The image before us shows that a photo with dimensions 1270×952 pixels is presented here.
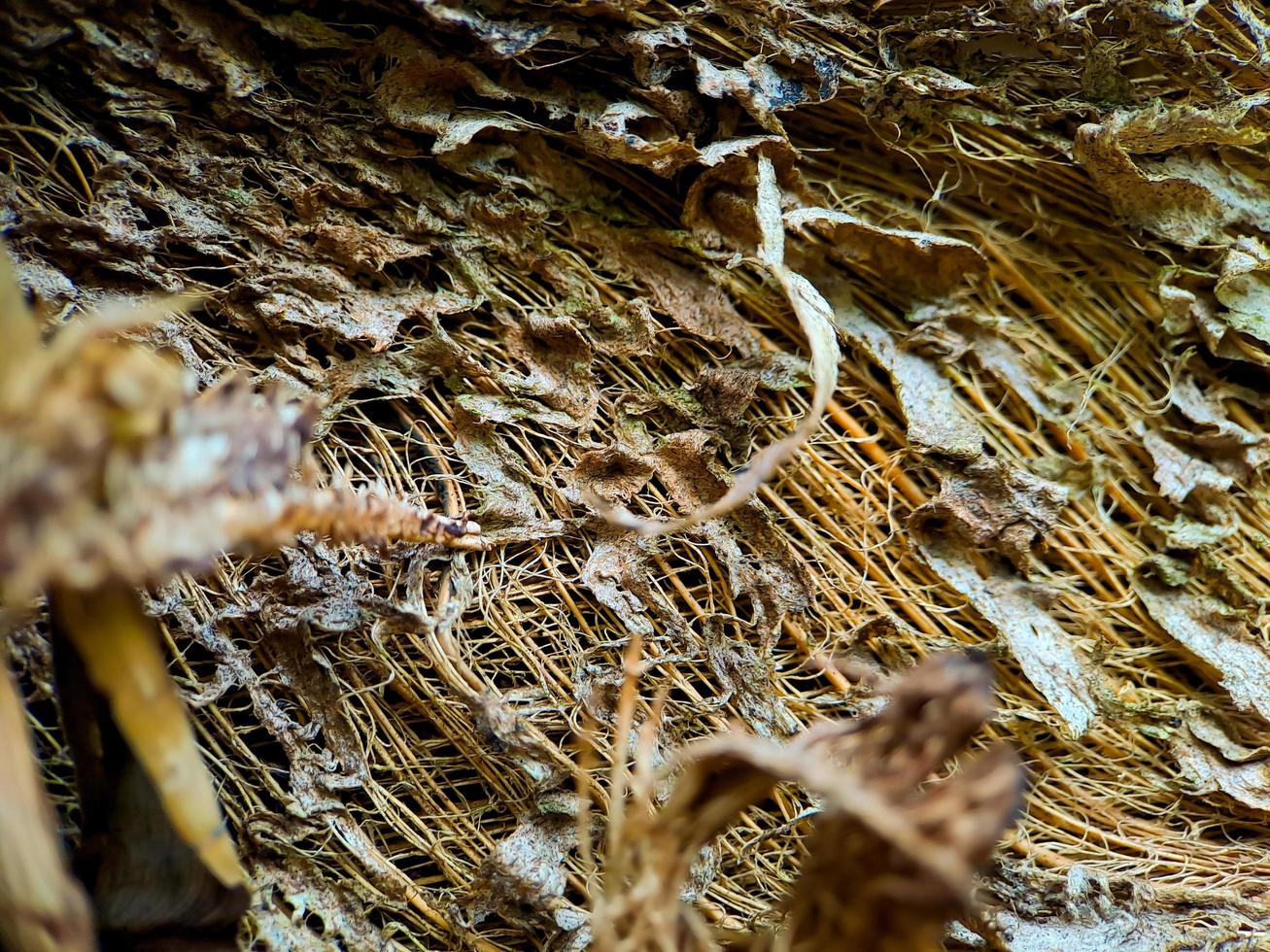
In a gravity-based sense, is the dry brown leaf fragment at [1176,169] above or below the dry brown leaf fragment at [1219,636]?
above

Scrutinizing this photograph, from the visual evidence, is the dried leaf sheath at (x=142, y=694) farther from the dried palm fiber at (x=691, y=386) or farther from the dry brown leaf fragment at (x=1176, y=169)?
the dry brown leaf fragment at (x=1176, y=169)

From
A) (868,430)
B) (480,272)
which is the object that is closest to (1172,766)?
(868,430)

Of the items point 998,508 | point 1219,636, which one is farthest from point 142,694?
point 1219,636

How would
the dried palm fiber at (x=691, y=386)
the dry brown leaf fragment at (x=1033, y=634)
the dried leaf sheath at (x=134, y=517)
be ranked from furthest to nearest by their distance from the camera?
the dry brown leaf fragment at (x=1033, y=634), the dried palm fiber at (x=691, y=386), the dried leaf sheath at (x=134, y=517)

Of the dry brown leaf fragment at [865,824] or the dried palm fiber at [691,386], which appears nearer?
the dry brown leaf fragment at [865,824]

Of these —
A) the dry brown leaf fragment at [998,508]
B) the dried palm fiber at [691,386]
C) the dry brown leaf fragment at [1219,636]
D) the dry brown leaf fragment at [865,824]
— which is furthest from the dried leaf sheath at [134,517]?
the dry brown leaf fragment at [1219,636]
